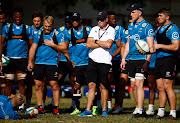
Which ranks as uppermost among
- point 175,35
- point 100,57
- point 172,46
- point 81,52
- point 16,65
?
point 175,35

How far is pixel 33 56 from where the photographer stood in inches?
411

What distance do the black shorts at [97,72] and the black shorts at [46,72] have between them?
97cm

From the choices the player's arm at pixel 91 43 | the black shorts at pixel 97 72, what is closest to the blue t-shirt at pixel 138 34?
the black shorts at pixel 97 72

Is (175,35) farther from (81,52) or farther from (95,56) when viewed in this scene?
(81,52)

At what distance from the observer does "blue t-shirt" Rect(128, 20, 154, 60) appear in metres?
9.26

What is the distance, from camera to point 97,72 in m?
9.95

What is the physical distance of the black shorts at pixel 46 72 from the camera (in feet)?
33.4

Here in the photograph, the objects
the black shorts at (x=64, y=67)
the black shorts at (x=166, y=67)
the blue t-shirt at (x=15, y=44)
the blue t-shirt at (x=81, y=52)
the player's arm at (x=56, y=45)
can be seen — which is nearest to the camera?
the black shorts at (x=166, y=67)

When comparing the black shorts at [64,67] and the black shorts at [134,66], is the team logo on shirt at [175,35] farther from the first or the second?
the black shorts at [64,67]

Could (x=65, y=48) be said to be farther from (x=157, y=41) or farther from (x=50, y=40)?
(x=157, y=41)

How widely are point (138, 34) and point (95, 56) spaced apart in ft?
4.27

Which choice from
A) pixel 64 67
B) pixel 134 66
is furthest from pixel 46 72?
pixel 134 66

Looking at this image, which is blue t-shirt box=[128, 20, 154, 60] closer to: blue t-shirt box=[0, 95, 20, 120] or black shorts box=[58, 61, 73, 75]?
black shorts box=[58, 61, 73, 75]

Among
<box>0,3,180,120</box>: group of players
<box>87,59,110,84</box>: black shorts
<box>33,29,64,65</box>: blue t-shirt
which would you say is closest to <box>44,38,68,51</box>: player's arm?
<box>0,3,180,120</box>: group of players
